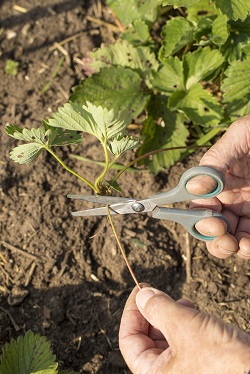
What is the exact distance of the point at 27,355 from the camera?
2025mm

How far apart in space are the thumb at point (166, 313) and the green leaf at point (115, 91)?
3.33 feet

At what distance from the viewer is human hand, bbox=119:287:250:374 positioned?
1405mm

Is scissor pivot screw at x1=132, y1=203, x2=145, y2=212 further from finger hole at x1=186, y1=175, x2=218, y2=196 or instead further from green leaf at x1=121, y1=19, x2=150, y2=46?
green leaf at x1=121, y1=19, x2=150, y2=46

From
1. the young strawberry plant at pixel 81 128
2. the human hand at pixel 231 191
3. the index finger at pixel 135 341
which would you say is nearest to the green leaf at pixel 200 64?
the human hand at pixel 231 191

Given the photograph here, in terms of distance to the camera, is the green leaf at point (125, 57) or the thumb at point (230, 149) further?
the green leaf at point (125, 57)

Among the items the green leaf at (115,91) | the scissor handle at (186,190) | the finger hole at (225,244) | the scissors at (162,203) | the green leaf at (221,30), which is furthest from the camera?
the green leaf at (115,91)

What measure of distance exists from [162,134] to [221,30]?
20.8 inches

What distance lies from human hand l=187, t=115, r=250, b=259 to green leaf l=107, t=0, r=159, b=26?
840mm

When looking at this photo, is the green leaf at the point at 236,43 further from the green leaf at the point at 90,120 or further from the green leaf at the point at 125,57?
the green leaf at the point at 90,120

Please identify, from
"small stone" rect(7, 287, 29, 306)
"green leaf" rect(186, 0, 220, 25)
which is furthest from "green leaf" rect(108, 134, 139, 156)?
"green leaf" rect(186, 0, 220, 25)

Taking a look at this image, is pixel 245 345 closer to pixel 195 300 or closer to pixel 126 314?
pixel 126 314

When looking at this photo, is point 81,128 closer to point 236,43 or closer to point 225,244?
point 225,244

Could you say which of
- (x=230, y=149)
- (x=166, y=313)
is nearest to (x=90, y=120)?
(x=230, y=149)

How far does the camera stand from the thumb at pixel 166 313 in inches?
58.6
